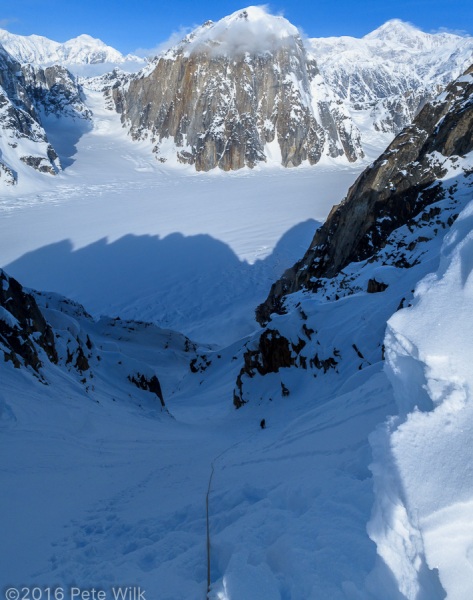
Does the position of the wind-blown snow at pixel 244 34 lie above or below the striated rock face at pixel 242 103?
above

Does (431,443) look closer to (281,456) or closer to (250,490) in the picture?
(250,490)

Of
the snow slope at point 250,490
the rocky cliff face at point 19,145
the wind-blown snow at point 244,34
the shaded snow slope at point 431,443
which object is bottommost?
the snow slope at point 250,490

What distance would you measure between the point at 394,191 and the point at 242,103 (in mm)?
75556

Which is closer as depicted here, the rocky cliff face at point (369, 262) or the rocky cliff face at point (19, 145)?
the rocky cliff face at point (369, 262)

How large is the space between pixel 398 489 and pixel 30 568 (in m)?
2.99

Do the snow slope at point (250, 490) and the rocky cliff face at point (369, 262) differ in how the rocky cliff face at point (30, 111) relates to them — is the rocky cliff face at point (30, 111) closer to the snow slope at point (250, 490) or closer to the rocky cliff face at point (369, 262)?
the rocky cliff face at point (369, 262)

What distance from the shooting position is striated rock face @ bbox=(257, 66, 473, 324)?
1636cm

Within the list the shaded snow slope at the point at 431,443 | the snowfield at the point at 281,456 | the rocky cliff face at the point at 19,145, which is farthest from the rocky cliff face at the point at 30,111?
the shaded snow slope at the point at 431,443

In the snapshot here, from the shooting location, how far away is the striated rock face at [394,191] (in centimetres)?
1636

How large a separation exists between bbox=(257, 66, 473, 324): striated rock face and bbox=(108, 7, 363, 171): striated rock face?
61.8 m

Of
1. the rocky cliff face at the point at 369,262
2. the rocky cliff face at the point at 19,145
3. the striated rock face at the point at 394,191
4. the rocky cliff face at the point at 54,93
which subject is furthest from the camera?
the rocky cliff face at the point at 54,93

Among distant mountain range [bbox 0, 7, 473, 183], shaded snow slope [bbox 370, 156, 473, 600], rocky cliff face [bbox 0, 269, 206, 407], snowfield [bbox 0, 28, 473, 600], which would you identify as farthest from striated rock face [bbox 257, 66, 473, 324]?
distant mountain range [bbox 0, 7, 473, 183]

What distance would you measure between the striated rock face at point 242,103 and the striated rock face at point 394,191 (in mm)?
61809

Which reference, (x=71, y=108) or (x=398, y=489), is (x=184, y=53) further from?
(x=398, y=489)
